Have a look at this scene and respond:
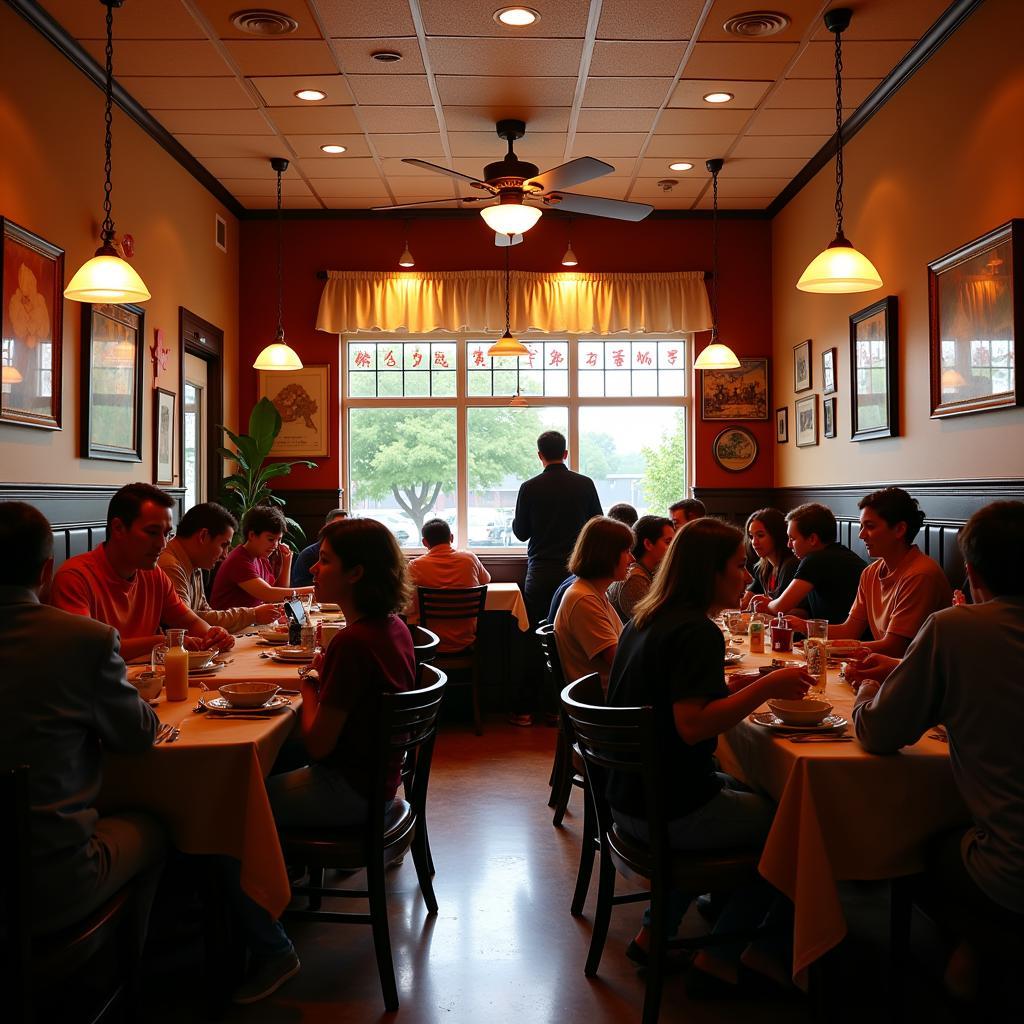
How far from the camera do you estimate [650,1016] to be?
2.25 metres

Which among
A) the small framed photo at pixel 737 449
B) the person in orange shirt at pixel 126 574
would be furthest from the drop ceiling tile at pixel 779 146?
the person in orange shirt at pixel 126 574

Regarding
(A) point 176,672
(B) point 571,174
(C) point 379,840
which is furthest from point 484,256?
(C) point 379,840

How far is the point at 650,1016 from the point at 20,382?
350 cm

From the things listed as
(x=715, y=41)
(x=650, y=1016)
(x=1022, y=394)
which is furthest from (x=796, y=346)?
(x=650, y=1016)

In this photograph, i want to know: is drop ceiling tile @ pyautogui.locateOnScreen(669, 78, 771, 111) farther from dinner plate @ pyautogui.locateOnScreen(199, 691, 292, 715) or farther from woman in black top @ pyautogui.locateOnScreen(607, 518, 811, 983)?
dinner plate @ pyautogui.locateOnScreen(199, 691, 292, 715)

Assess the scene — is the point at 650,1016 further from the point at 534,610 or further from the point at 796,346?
the point at 796,346

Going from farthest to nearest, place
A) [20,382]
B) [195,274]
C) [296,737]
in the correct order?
[195,274] → [20,382] → [296,737]

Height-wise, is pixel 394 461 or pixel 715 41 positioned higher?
pixel 715 41

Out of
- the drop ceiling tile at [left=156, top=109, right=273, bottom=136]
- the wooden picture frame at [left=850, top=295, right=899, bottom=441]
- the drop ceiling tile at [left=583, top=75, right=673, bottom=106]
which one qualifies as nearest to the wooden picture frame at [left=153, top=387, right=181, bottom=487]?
the drop ceiling tile at [left=156, top=109, right=273, bottom=136]

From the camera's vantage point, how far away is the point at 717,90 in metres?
5.12

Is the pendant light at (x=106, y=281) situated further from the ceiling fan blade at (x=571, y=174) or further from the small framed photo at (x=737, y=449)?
the small framed photo at (x=737, y=449)

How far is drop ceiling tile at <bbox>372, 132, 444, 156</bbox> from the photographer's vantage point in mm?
5844

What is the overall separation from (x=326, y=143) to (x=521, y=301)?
6.82ft

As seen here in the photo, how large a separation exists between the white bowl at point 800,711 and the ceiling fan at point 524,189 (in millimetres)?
3196
